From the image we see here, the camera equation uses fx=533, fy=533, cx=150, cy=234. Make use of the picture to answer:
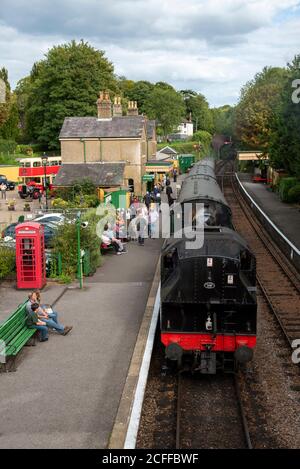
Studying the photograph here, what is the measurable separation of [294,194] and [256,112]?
2782 centimetres

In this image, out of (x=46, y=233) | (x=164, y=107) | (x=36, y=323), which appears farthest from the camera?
(x=164, y=107)

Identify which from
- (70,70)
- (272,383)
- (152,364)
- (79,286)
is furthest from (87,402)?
(70,70)

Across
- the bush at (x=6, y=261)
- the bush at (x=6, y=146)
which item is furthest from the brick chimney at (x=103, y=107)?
the bush at (x=6, y=146)

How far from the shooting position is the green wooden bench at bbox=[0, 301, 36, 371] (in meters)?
10.2

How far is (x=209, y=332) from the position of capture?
1001 centimetres

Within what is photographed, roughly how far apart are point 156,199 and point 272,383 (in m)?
24.3

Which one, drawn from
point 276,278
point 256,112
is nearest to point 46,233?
point 276,278

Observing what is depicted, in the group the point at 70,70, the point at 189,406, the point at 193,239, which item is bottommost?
the point at 189,406

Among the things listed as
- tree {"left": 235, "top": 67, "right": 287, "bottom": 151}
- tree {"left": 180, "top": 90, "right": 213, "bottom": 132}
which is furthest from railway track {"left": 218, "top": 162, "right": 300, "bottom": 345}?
tree {"left": 180, "top": 90, "right": 213, "bottom": 132}

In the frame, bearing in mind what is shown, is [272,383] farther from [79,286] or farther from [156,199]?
[156,199]

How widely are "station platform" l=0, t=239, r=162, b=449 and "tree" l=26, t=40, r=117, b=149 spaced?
154 feet

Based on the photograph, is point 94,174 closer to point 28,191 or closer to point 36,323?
point 28,191

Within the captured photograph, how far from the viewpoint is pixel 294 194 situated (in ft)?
120

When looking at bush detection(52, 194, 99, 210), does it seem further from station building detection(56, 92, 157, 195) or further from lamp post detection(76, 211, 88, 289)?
lamp post detection(76, 211, 88, 289)
